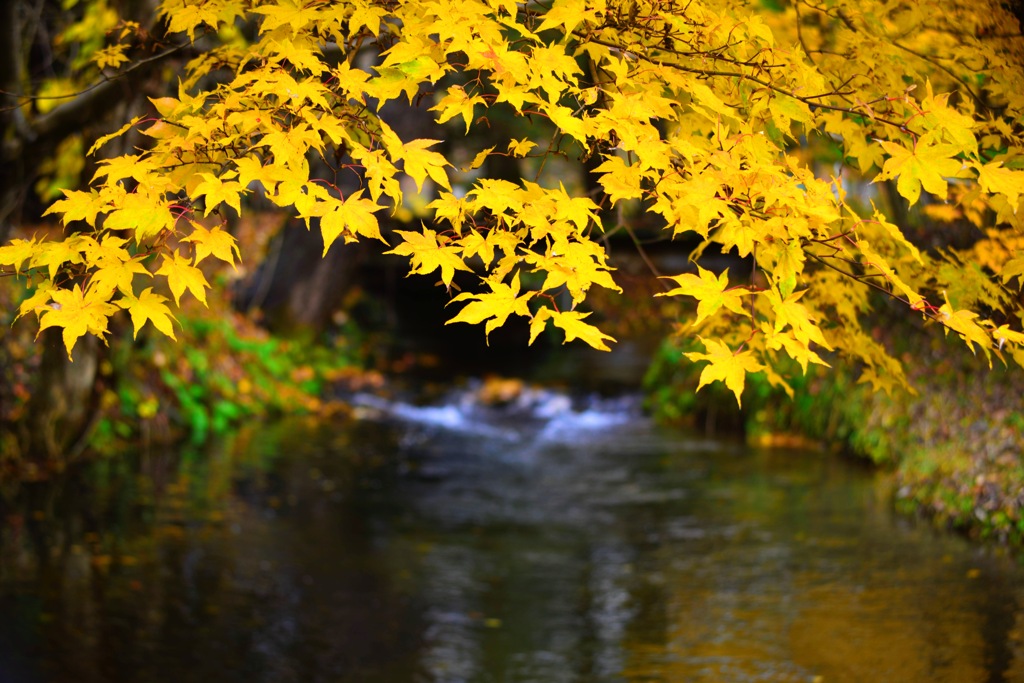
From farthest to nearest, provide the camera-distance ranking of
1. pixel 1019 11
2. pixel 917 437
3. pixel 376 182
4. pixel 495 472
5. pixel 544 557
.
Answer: pixel 495 472
pixel 917 437
pixel 544 557
pixel 1019 11
pixel 376 182

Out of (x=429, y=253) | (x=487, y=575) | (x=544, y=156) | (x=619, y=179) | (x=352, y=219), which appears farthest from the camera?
(x=487, y=575)

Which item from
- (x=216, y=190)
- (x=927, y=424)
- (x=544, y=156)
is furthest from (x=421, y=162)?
(x=927, y=424)

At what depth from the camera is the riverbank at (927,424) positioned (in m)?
6.50

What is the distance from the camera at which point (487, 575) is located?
623 cm

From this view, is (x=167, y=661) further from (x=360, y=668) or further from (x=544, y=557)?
(x=544, y=557)

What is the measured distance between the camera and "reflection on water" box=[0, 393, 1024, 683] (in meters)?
4.93

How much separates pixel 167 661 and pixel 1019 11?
4467 mm

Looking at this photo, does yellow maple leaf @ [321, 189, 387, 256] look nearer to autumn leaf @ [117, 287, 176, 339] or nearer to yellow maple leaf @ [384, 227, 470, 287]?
yellow maple leaf @ [384, 227, 470, 287]

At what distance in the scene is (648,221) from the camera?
12.3 ft

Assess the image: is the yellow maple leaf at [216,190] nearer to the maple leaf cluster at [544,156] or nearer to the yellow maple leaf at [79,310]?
the maple leaf cluster at [544,156]

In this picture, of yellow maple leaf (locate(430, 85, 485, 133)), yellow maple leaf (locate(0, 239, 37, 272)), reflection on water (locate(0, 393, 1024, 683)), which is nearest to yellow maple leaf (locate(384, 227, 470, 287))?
yellow maple leaf (locate(430, 85, 485, 133))

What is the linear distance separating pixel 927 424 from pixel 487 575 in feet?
12.0

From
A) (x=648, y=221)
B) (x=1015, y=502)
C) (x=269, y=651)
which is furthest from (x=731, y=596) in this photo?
(x=648, y=221)

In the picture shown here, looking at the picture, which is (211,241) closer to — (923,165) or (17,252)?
(17,252)
